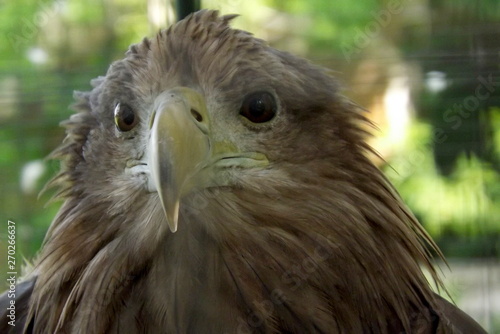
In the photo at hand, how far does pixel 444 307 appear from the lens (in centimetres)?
139

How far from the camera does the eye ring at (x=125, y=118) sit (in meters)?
1.23

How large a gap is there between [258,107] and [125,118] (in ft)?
0.79

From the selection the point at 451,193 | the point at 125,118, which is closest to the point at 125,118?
the point at 125,118

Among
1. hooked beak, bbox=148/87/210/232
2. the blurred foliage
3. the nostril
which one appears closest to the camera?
hooked beak, bbox=148/87/210/232

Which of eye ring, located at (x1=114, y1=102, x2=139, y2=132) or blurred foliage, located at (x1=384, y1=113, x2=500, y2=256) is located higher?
eye ring, located at (x1=114, y1=102, x2=139, y2=132)

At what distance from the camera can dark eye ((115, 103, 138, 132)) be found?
1.23 metres

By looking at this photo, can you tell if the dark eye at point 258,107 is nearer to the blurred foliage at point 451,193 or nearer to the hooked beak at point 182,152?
the hooked beak at point 182,152

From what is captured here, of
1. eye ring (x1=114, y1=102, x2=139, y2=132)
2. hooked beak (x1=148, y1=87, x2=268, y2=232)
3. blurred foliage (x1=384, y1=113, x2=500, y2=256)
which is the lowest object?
blurred foliage (x1=384, y1=113, x2=500, y2=256)

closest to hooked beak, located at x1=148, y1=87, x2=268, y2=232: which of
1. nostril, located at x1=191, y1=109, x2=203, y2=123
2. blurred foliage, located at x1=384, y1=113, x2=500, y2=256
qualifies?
nostril, located at x1=191, y1=109, x2=203, y2=123

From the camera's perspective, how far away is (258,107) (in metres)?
1.21

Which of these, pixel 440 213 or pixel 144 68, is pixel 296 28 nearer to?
pixel 144 68

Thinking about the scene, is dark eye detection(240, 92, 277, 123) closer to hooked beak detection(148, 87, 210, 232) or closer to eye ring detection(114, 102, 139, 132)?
hooked beak detection(148, 87, 210, 232)

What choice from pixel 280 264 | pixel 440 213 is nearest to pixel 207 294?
pixel 280 264

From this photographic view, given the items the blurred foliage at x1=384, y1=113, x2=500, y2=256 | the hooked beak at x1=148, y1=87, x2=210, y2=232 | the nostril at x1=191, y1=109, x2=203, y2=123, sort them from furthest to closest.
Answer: the blurred foliage at x1=384, y1=113, x2=500, y2=256, the nostril at x1=191, y1=109, x2=203, y2=123, the hooked beak at x1=148, y1=87, x2=210, y2=232
